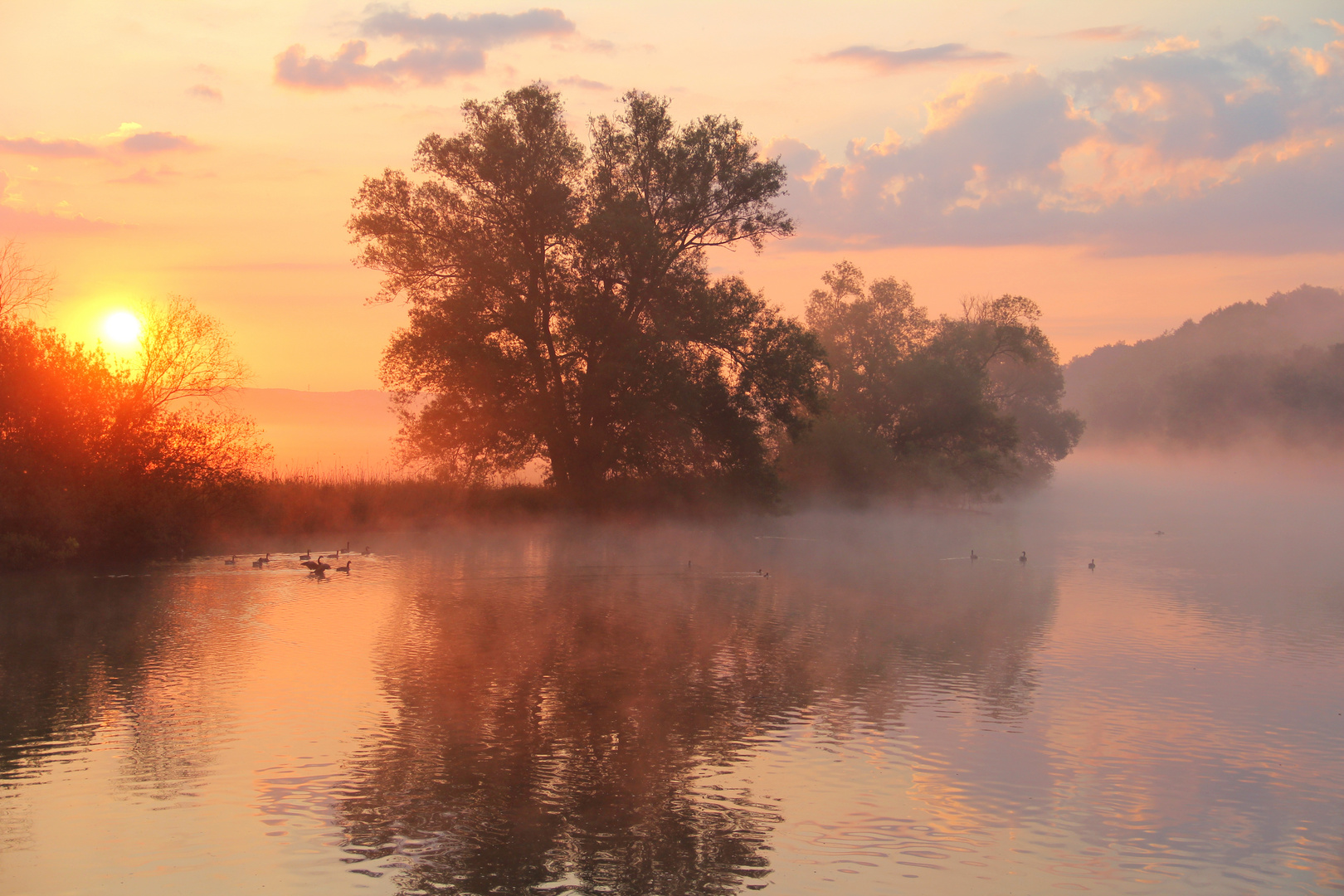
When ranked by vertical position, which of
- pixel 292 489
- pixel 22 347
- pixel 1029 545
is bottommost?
pixel 1029 545

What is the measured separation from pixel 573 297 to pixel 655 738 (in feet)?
96.4

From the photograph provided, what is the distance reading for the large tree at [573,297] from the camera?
40281mm

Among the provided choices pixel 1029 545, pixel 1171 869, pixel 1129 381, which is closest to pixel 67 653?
pixel 1171 869

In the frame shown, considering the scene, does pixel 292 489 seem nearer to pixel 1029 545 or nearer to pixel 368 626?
pixel 368 626

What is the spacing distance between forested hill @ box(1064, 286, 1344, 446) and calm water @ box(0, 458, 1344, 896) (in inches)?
3313

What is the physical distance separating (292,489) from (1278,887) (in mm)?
35995

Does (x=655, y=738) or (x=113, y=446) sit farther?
(x=113, y=446)

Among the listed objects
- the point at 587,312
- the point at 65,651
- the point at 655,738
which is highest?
the point at 587,312

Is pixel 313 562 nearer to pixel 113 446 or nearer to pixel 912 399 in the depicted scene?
pixel 113 446

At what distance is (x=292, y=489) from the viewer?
130ft

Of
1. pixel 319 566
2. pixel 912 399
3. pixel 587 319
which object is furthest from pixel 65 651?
pixel 912 399

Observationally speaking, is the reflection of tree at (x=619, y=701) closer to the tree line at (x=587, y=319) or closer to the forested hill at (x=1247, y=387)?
the tree line at (x=587, y=319)

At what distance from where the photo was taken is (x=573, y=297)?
135 ft

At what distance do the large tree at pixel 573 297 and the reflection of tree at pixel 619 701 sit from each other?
12.9 meters
